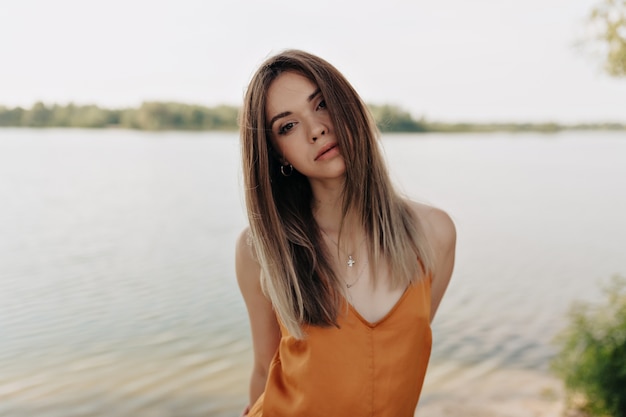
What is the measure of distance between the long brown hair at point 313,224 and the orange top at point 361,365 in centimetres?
5

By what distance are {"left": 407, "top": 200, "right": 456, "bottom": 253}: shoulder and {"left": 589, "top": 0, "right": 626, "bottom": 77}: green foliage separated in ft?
7.80

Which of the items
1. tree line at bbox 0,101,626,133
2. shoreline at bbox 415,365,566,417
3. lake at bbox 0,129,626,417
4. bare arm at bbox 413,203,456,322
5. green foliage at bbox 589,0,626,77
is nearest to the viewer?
bare arm at bbox 413,203,456,322

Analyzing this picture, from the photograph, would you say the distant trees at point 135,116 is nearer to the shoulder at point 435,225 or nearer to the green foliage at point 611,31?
the green foliage at point 611,31

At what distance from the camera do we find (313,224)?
6.01ft

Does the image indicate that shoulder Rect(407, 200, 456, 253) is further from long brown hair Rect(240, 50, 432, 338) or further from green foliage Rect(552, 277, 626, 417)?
green foliage Rect(552, 277, 626, 417)

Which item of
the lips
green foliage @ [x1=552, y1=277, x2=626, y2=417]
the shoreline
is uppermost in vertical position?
the lips

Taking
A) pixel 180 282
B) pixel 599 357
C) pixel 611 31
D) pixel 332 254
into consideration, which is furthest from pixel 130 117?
pixel 332 254

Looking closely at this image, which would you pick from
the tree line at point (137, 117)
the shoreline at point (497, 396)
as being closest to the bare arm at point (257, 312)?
the shoreline at point (497, 396)

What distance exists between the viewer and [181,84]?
20297 mm

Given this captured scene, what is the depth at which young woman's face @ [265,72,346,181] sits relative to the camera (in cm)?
162

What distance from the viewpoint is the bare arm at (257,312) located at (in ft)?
5.98

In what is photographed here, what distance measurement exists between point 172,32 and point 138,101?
3.01 meters

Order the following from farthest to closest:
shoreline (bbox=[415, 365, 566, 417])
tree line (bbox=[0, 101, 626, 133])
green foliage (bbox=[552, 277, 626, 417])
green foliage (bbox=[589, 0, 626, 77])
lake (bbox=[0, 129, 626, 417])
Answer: tree line (bbox=[0, 101, 626, 133]) → lake (bbox=[0, 129, 626, 417]) → shoreline (bbox=[415, 365, 566, 417]) → green foliage (bbox=[589, 0, 626, 77]) → green foliage (bbox=[552, 277, 626, 417])

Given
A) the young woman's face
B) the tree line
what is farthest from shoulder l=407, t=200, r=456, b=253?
the tree line
